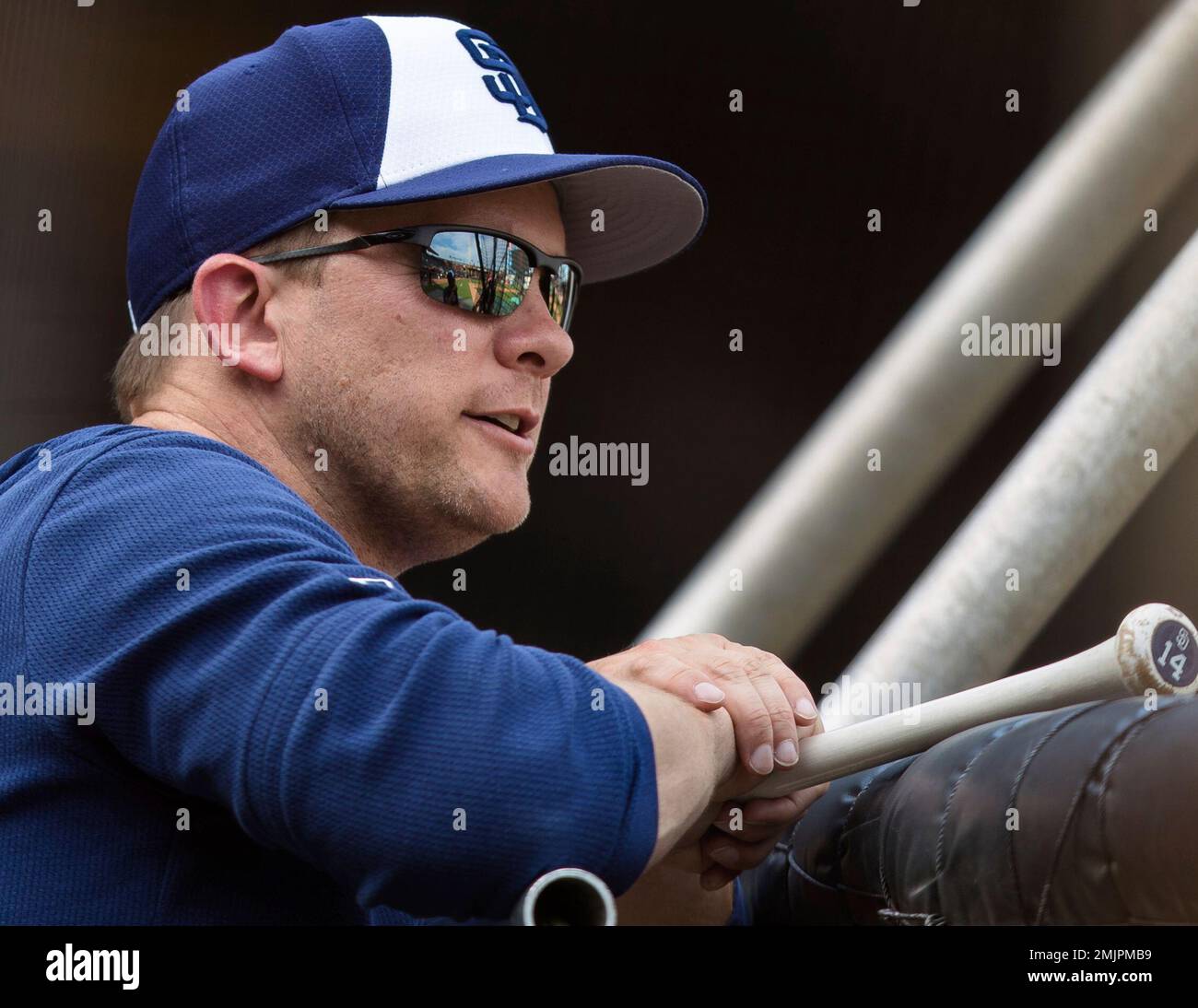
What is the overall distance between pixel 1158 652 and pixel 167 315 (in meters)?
0.83

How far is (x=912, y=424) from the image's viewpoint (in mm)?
1979

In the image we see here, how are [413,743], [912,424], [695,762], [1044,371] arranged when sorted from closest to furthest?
[413,743]
[695,762]
[912,424]
[1044,371]

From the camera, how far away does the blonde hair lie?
1112 millimetres

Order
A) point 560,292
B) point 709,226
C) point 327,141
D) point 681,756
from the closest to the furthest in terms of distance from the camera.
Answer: point 681,756 → point 327,141 → point 560,292 → point 709,226

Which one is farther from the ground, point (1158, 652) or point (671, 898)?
point (1158, 652)

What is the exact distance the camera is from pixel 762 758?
0.89 metres

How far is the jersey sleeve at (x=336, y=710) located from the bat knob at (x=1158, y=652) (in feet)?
0.91

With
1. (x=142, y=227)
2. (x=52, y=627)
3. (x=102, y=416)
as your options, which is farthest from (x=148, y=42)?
(x=52, y=627)
